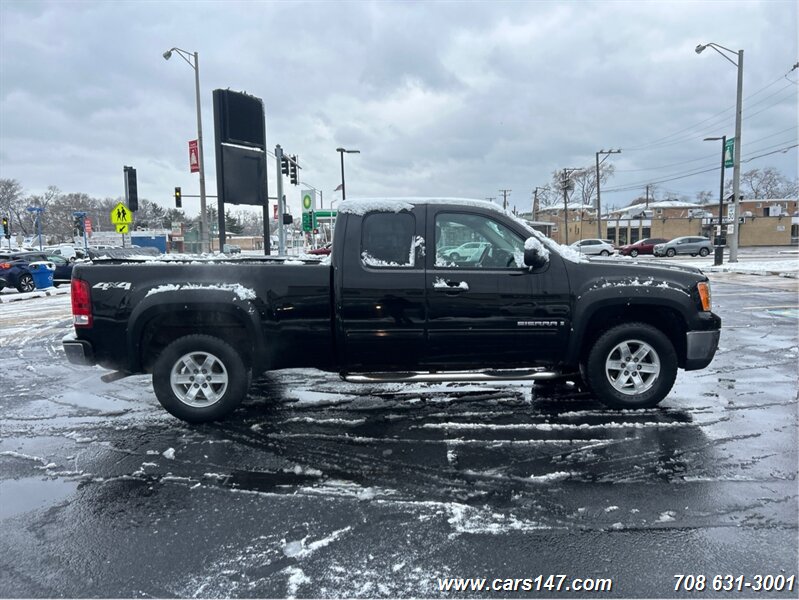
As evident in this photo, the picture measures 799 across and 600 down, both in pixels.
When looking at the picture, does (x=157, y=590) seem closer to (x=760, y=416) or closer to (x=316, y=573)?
(x=316, y=573)

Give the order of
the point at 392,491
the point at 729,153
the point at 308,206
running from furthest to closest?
the point at 308,206, the point at 729,153, the point at 392,491

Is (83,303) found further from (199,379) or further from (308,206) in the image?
(308,206)

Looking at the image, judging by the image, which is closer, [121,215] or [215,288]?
[215,288]

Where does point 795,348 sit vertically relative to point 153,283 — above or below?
below

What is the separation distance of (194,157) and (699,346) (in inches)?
892

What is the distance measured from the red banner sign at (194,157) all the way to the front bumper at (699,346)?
73.4 feet

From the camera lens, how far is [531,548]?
2867mm

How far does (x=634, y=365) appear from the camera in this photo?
4.95 m

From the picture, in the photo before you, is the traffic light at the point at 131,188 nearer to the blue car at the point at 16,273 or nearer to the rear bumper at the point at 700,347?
the blue car at the point at 16,273

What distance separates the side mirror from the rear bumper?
4.99ft

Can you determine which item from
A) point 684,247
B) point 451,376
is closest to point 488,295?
point 451,376

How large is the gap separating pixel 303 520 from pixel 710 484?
266cm

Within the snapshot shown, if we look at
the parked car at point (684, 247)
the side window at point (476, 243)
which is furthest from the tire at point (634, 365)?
the parked car at point (684, 247)

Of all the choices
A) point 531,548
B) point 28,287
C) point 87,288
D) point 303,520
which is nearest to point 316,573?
point 303,520
